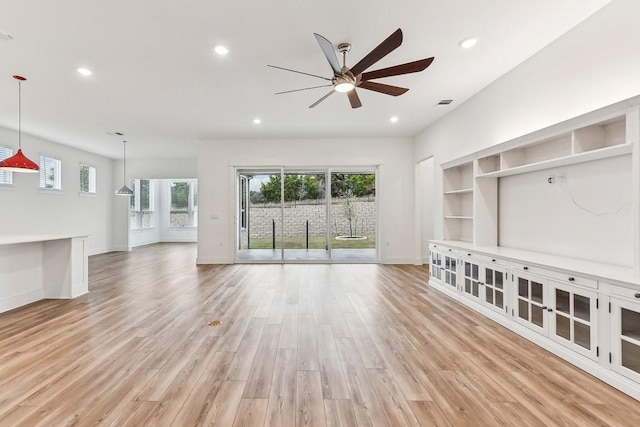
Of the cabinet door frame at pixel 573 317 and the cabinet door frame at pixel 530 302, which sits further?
the cabinet door frame at pixel 530 302

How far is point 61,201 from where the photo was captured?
761 cm

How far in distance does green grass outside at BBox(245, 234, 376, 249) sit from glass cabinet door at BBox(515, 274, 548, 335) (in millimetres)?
4489

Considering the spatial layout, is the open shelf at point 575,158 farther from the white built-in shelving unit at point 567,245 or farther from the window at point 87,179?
the window at point 87,179

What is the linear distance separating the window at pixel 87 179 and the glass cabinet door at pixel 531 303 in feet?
34.5

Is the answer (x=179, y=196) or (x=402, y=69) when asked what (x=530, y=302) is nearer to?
(x=402, y=69)

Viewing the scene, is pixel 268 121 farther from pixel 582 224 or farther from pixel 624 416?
pixel 624 416

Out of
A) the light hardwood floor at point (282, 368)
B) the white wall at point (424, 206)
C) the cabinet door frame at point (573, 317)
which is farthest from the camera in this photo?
the white wall at point (424, 206)

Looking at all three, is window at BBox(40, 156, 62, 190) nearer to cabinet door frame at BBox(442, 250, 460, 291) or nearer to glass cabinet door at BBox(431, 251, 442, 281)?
glass cabinet door at BBox(431, 251, 442, 281)

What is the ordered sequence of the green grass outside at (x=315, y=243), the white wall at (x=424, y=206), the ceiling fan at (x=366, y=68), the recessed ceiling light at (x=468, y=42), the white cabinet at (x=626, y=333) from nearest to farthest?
the white cabinet at (x=626, y=333), the ceiling fan at (x=366, y=68), the recessed ceiling light at (x=468, y=42), the white wall at (x=424, y=206), the green grass outside at (x=315, y=243)

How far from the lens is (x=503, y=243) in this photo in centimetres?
405

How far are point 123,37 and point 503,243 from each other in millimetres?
5183

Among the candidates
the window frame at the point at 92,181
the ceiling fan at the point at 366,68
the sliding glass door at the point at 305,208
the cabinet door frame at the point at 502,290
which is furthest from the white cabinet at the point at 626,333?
the window frame at the point at 92,181

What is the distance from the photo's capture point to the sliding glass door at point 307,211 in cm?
735

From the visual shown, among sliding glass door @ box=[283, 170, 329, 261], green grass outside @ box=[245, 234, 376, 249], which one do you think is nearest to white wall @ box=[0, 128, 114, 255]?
green grass outside @ box=[245, 234, 376, 249]
